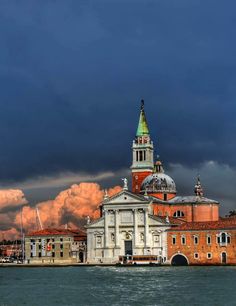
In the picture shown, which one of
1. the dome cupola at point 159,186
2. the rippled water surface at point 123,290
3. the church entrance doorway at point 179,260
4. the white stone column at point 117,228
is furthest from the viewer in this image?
the dome cupola at point 159,186

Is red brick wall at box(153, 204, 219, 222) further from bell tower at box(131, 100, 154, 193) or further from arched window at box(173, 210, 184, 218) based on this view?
bell tower at box(131, 100, 154, 193)

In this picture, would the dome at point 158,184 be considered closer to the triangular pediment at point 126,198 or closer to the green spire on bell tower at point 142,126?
the green spire on bell tower at point 142,126

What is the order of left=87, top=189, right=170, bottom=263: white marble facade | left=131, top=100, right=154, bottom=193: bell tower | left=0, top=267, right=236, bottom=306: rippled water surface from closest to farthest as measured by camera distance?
left=0, top=267, right=236, bottom=306: rippled water surface, left=87, top=189, right=170, bottom=263: white marble facade, left=131, top=100, right=154, bottom=193: bell tower

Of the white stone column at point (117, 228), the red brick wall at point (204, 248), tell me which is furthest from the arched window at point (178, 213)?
the red brick wall at point (204, 248)

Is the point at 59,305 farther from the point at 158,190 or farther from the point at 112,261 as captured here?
the point at 158,190

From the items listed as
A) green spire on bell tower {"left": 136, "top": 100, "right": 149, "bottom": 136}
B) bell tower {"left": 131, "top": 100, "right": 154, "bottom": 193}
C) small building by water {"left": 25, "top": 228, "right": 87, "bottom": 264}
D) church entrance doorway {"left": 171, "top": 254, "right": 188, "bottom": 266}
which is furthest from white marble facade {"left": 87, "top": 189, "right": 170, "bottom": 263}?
green spire on bell tower {"left": 136, "top": 100, "right": 149, "bottom": 136}

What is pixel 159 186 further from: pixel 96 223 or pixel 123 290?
pixel 123 290

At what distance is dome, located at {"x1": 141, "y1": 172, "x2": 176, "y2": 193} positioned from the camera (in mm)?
115375

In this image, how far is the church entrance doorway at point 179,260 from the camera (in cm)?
10381

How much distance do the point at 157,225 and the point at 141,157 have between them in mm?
17377

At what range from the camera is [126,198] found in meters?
107

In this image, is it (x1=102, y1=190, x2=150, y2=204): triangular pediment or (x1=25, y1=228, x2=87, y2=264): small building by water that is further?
(x1=25, y1=228, x2=87, y2=264): small building by water

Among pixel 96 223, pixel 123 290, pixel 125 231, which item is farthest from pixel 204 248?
pixel 123 290

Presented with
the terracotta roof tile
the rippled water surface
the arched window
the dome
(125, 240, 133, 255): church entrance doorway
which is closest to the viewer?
the rippled water surface
